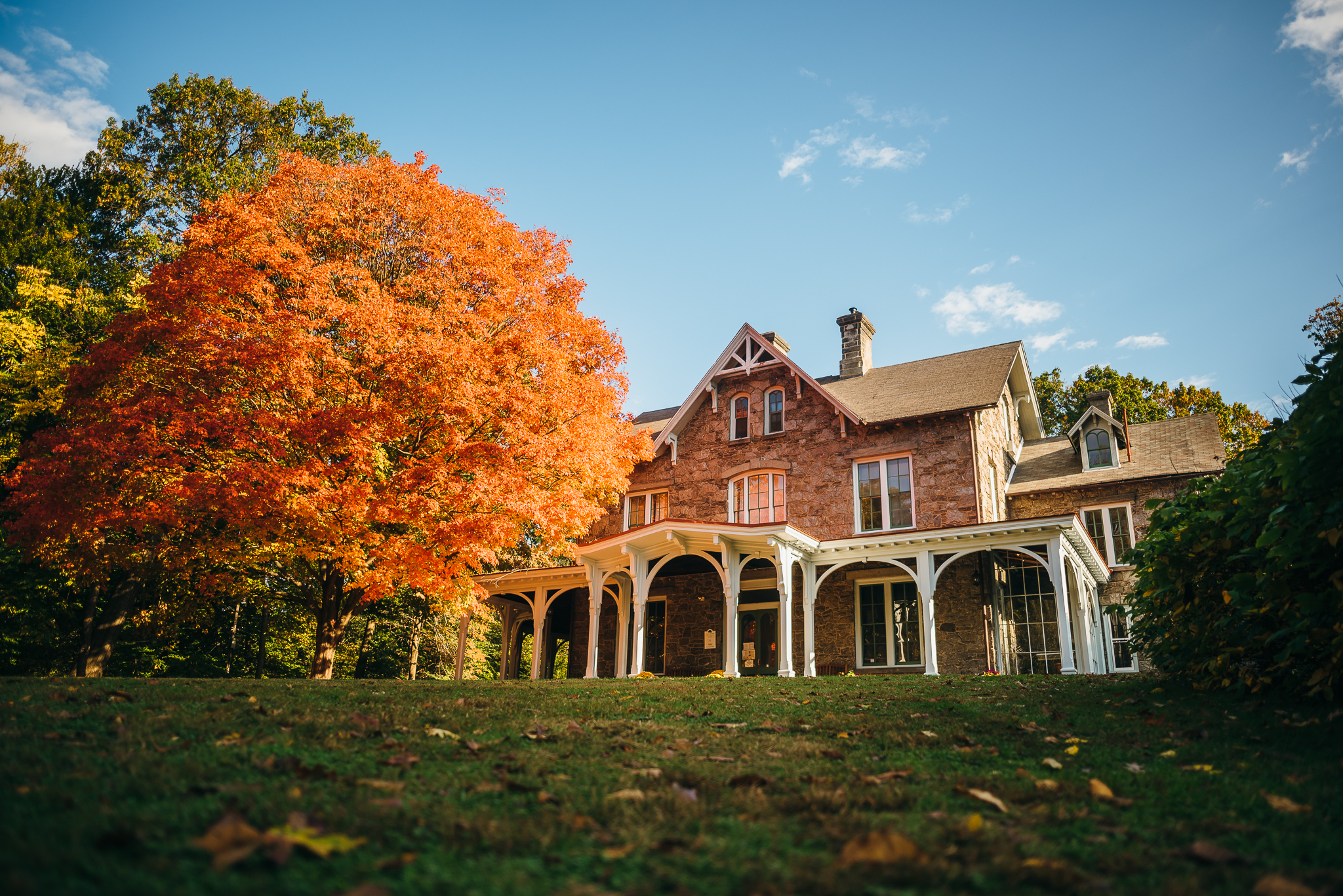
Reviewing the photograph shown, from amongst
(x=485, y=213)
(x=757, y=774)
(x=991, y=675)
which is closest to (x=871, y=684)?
(x=991, y=675)

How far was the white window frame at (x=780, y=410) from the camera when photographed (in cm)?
2075

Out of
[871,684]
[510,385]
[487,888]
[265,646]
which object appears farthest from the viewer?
[265,646]

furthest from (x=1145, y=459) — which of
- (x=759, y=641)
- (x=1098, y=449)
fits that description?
(x=759, y=641)

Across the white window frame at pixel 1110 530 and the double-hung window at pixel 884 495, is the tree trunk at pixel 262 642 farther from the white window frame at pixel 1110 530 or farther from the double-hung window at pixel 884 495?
the white window frame at pixel 1110 530

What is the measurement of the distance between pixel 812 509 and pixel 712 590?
3.51 metres

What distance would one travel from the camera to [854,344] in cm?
2342

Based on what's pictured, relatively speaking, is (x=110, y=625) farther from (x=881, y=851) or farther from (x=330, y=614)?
(x=881, y=851)

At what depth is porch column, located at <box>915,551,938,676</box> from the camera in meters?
15.1

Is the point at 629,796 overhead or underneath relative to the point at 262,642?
underneath

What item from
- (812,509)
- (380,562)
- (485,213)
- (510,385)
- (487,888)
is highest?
(485,213)

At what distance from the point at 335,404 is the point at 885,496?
12.6 meters

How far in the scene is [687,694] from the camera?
8.44 metres

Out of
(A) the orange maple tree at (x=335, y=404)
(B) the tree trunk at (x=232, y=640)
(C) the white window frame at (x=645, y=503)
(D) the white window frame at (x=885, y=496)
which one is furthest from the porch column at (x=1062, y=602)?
(B) the tree trunk at (x=232, y=640)

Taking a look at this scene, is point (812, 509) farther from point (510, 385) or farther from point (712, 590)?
point (510, 385)
